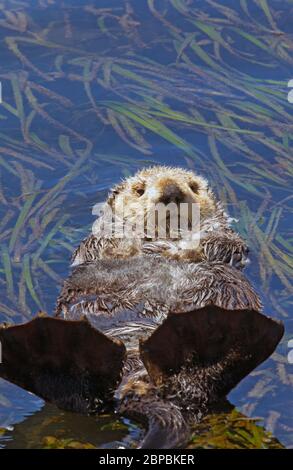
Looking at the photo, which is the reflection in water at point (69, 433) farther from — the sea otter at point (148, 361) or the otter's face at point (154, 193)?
the otter's face at point (154, 193)

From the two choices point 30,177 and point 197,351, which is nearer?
point 197,351

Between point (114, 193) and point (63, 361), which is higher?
point (114, 193)

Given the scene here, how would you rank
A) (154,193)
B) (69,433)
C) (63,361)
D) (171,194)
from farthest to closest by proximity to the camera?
(154,193)
(171,194)
(69,433)
(63,361)

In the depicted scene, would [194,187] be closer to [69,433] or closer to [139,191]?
[139,191]

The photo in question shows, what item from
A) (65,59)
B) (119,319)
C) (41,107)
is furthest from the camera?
(65,59)

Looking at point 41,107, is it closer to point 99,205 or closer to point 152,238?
point 99,205

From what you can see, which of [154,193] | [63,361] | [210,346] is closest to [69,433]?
[63,361]

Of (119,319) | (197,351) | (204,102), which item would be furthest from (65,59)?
(197,351)

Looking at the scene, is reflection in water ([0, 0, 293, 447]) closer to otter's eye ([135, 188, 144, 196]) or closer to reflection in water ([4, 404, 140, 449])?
otter's eye ([135, 188, 144, 196])
